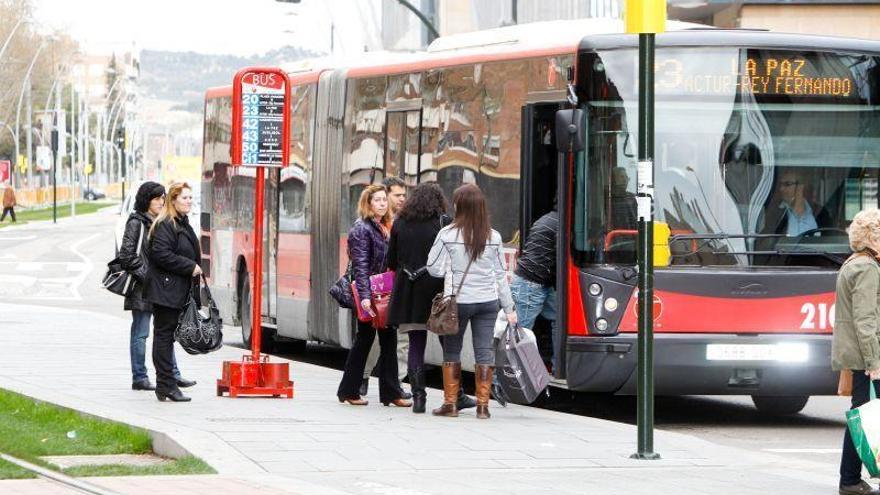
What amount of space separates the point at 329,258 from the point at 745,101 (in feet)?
19.2

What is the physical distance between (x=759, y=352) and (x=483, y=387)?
2070 millimetres

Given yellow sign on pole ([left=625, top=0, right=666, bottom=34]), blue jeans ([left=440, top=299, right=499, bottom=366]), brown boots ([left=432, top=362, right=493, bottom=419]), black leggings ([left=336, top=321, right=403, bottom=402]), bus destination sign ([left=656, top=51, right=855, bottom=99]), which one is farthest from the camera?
black leggings ([left=336, top=321, right=403, bottom=402])

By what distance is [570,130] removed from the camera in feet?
45.4

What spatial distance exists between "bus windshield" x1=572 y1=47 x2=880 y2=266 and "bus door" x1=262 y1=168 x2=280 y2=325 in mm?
7222

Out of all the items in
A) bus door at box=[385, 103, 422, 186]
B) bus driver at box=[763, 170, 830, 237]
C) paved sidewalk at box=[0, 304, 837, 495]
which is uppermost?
bus door at box=[385, 103, 422, 186]

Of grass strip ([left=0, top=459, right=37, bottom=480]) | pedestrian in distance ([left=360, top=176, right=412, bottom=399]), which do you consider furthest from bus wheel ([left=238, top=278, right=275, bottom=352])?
grass strip ([left=0, top=459, right=37, bottom=480])

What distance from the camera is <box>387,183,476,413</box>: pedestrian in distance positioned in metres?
13.8

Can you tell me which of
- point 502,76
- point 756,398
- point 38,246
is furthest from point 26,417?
point 38,246

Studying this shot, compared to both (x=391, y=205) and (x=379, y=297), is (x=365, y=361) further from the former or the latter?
(x=391, y=205)

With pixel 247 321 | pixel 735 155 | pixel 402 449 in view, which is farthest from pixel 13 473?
pixel 247 321

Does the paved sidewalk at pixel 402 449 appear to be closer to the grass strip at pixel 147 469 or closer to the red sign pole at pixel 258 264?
the grass strip at pixel 147 469

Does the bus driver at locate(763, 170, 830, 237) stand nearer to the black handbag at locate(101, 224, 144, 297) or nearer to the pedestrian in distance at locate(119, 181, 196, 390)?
the pedestrian in distance at locate(119, 181, 196, 390)

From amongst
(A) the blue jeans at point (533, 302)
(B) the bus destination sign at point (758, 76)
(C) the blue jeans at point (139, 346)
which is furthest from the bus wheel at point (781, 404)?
(C) the blue jeans at point (139, 346)

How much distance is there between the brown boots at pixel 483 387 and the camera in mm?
13625
